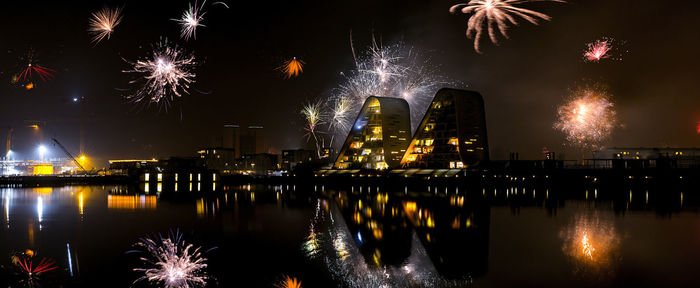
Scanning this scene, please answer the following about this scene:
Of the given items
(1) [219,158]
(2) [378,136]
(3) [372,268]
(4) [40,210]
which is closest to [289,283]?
(3) [372,268]

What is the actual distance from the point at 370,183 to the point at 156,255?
36.6m

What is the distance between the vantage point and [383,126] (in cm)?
6631

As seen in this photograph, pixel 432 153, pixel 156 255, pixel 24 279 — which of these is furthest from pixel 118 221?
A: pixel 432 153

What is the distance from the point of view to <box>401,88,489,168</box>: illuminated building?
5906 cm

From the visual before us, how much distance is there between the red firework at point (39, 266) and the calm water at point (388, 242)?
0.30 m

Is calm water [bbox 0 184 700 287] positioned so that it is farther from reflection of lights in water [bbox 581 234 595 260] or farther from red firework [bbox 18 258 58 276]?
red firework [bbox 18 258 58 276]

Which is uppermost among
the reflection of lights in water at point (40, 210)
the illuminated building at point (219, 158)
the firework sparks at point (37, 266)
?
the illuminated building at point (219, 158)

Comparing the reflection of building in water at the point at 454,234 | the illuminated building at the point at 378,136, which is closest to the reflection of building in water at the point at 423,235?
the reflection of building in water at the point at 454,234

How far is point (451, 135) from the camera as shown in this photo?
61188 millimetres

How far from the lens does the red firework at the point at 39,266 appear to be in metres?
13.5

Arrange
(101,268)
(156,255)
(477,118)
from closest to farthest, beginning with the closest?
1. (101,268)
2. (156,255)
3. (477,118)

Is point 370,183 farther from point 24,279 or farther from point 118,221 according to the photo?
point 24,279

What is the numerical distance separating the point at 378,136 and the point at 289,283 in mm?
57689

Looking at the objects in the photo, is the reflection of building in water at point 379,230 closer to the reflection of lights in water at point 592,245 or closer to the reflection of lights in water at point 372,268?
the reflection of lights in water at point 372,268
